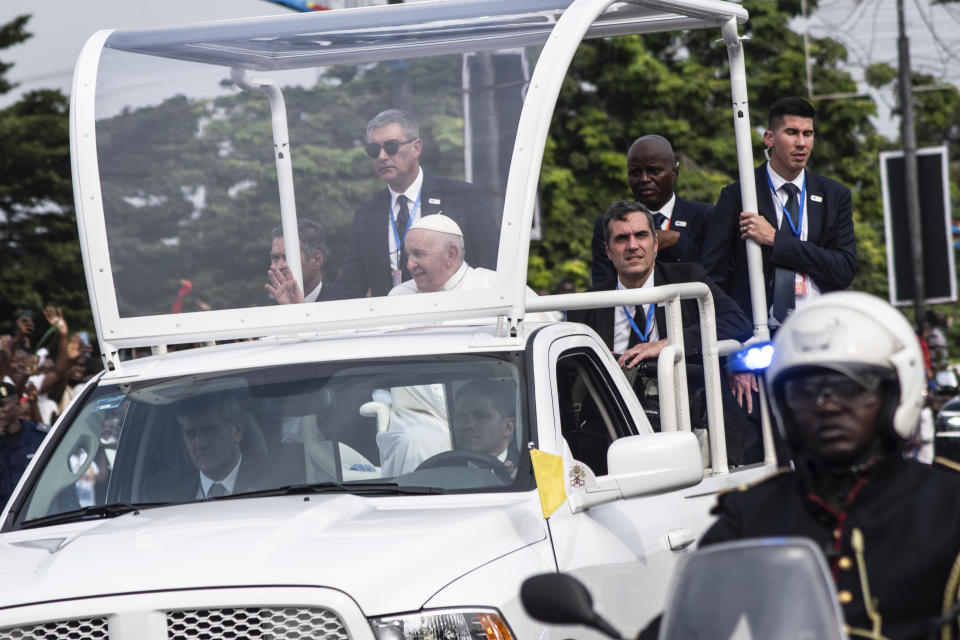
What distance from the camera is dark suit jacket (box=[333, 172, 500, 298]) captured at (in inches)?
252

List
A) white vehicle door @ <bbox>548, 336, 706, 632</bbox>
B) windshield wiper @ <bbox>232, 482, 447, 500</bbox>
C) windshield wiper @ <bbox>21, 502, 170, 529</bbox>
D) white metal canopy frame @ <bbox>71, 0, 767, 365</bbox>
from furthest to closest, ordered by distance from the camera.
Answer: white metal canopy frame @ <bbox>71, 0, 767, 365</bbox> < windshield wiper @ <bbox>21, 502, 170, 529</bbox> < windshield wiper @ <bbox>232, 482, 447, 500</bbox> < white vehicle door @ <bbox>548, 336, 706, 632</bbox>

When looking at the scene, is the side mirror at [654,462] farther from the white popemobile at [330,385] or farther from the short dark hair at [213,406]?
the short dark hair at [213,406]

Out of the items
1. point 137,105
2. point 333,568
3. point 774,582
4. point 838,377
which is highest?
point 137,105

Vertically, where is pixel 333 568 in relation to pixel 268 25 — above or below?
below

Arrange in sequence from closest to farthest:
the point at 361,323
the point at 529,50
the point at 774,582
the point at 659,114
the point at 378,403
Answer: the point at 774,582
the point at 378,403
the point at 361,323
the point at 529,50
the point at 659,114

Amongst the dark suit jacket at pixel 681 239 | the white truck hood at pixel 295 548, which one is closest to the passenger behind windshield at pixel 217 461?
the white truck hood at pixel 295 548

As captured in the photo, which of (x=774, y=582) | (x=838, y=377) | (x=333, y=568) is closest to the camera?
(x=774, y=582)

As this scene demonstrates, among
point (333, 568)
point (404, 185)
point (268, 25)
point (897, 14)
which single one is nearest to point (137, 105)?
point (268, 25)

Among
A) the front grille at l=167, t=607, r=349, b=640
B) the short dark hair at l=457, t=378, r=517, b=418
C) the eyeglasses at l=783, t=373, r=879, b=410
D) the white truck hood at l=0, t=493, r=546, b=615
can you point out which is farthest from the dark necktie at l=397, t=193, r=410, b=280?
the eyeglasses at l=783, t=373, r=879, b=410

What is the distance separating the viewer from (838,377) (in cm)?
321

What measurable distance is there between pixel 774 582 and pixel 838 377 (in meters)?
0.57

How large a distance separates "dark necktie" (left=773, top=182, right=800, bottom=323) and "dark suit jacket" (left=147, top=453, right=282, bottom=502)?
347cm

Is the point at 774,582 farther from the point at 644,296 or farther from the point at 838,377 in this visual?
the point at 644,296

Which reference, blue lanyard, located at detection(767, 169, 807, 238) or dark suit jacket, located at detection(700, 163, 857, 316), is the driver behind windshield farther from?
blue lanyard, located at detection(767, 169, 807, 238)
